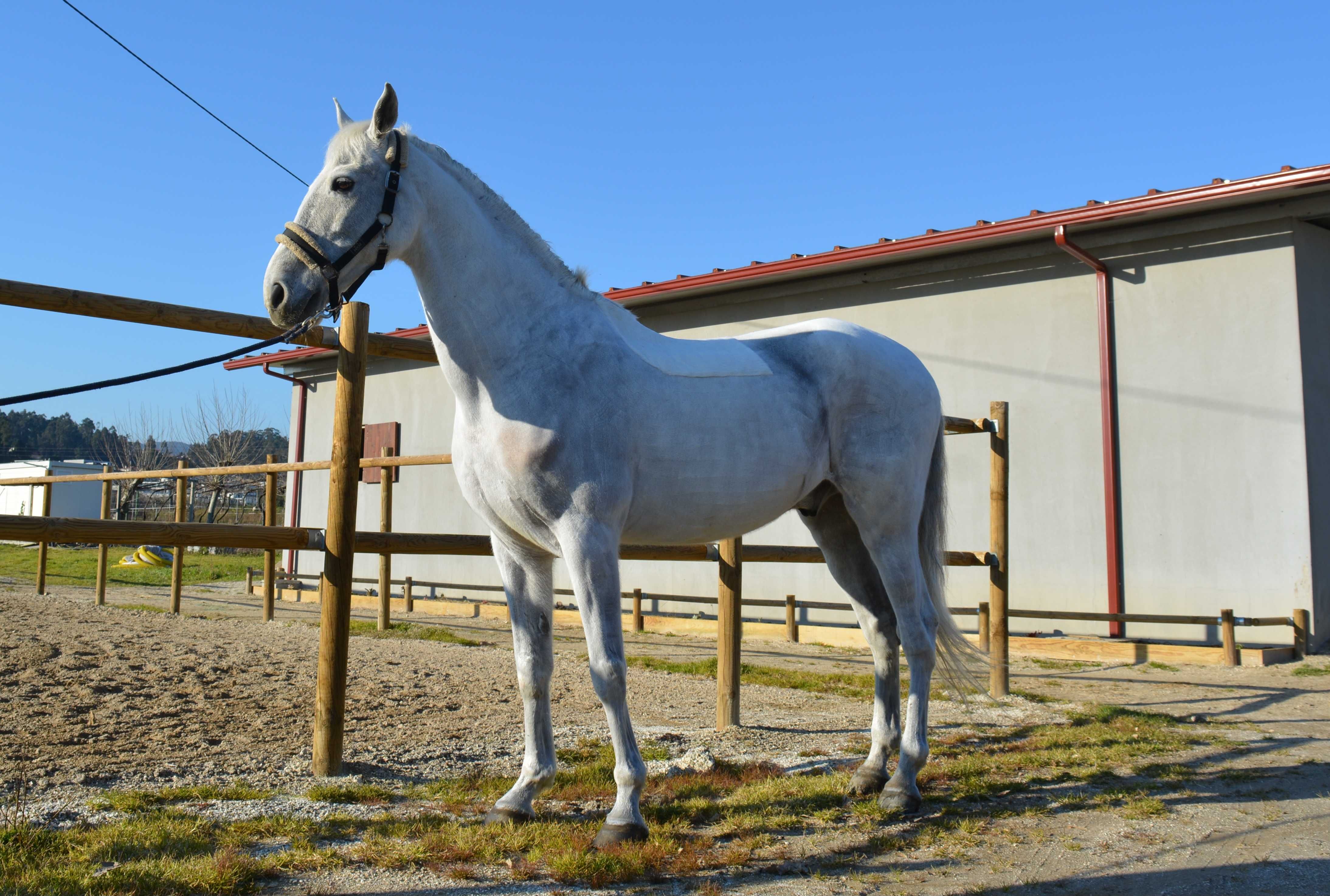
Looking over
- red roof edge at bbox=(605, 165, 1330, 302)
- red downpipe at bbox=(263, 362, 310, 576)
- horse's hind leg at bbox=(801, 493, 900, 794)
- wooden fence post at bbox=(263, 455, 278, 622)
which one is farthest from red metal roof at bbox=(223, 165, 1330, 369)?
red downpipe at bbox=(263, 362, 310, 576)

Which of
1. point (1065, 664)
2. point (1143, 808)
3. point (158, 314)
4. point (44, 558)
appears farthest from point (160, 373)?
point (44, 558)

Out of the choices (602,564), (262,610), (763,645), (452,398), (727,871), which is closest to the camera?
(727,871)

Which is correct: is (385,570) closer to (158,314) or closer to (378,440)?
(158,314)

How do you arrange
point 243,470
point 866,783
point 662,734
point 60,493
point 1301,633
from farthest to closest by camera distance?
point 60,493 → point 1301,633 → point 243,470 → point 662,734 → point 866,783

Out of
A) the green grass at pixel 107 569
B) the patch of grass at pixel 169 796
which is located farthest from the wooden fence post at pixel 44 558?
the patch of grass at pixel 169 796

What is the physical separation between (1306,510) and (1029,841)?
21.3ft

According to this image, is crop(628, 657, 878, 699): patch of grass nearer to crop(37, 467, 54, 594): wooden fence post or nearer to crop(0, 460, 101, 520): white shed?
crop(37, 467, 54, 594): wooden fence post

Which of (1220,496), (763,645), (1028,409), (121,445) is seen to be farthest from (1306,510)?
(121,445)

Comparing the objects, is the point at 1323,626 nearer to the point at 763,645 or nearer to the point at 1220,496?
the point at 1220,496

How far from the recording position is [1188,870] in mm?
2527

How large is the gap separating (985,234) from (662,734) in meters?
6.48

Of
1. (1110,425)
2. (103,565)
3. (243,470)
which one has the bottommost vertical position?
(103,565)

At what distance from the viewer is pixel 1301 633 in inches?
298

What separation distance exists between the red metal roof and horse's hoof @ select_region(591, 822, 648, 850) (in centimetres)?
500
